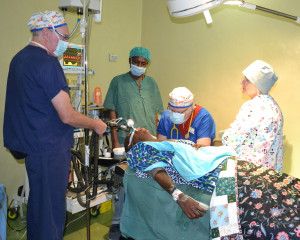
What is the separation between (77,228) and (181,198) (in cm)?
141

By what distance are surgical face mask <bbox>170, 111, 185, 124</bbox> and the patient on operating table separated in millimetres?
352

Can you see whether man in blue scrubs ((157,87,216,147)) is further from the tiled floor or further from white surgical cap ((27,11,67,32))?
the tiled floor

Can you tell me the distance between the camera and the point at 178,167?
1.64 m

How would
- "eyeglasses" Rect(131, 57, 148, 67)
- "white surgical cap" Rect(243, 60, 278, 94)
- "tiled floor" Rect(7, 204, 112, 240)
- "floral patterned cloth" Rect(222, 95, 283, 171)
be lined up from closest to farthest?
"floral patterned cloth" Rect(222, 95, 283, 171)
"white surgical cap" Rect(243, 60, 278, 94)
"tiled floor" Rect(7, 204, 112, 240)
"eyeglasses" Rect(131, 57, 148, 67)

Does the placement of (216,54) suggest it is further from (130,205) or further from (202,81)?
(130,205)

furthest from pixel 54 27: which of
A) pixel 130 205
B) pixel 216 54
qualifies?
pixel 216 54

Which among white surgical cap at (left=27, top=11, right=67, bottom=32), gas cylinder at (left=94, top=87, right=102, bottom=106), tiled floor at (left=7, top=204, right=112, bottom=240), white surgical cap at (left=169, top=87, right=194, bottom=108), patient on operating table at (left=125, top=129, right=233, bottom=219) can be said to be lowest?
tiled floor at (left=7, top=204, right=112, bottom=240)

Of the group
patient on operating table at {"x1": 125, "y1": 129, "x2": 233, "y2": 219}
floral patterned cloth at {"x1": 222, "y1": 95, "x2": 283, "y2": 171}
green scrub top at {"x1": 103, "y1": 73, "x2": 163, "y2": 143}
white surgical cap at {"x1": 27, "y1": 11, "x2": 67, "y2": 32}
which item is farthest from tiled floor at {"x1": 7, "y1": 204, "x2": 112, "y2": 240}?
white surgical cap at {"x1": 27, "y1": 11, "x2": 67, "y2": 32}

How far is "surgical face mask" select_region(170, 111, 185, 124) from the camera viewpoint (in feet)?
6.91

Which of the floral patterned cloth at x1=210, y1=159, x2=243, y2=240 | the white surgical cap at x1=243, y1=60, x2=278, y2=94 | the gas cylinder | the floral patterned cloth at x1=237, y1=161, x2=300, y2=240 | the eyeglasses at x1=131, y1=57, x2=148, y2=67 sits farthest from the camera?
the gas cylinder

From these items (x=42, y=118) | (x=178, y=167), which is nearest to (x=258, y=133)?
(x=178, y=167)

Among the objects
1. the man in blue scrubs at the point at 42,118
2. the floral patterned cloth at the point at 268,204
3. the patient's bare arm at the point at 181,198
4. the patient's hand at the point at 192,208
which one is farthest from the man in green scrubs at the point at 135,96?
the floral patterned cloth at the point at 268,204

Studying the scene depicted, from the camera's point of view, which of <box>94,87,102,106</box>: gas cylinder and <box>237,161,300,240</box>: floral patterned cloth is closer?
<box>237,161,300,240</box>: floral patterned cloth

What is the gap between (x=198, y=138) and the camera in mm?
2152
